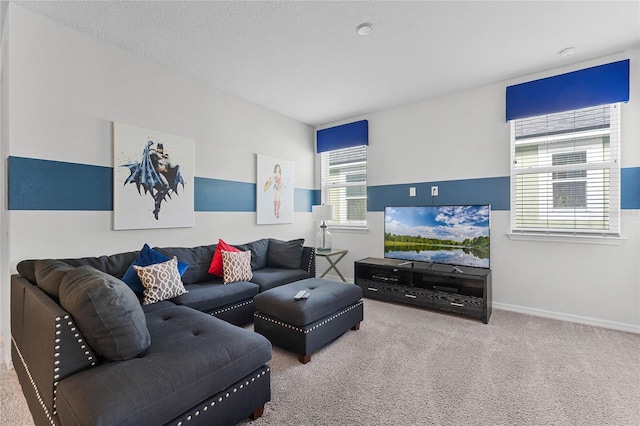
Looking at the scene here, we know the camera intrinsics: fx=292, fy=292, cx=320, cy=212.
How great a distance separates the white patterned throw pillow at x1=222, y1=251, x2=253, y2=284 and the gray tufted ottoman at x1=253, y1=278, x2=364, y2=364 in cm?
69

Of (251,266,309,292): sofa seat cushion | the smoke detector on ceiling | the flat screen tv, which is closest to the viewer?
the smoke detector on ceiling

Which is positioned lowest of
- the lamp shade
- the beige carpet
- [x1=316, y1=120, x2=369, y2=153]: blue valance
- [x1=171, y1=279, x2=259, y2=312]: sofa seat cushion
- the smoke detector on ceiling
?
the beige carpet

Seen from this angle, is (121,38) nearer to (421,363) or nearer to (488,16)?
(488,16)

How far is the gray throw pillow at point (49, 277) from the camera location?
156 cm

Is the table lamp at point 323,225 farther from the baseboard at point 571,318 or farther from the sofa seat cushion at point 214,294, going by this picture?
the baseboard at point 571,318

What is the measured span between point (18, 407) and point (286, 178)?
3.65 metres

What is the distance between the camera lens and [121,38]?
2.70 metres

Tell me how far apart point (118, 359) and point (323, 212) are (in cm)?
340

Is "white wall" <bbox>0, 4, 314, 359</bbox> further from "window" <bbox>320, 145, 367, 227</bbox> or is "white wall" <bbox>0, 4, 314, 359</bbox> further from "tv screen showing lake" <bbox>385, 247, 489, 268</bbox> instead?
"tv screen showing lake" <bbox>385, 247, 489, 268</bbox>

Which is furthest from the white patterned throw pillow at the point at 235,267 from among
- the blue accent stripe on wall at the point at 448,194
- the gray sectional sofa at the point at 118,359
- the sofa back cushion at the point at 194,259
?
the blue accent stripe on wall at the point at 448,194

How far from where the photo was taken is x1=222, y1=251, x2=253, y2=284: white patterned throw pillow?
3.21m

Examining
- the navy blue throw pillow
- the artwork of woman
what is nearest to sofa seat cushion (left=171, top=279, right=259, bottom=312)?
the navy blue throw pillow

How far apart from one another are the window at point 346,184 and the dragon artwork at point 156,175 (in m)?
2.61

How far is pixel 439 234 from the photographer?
367cm
